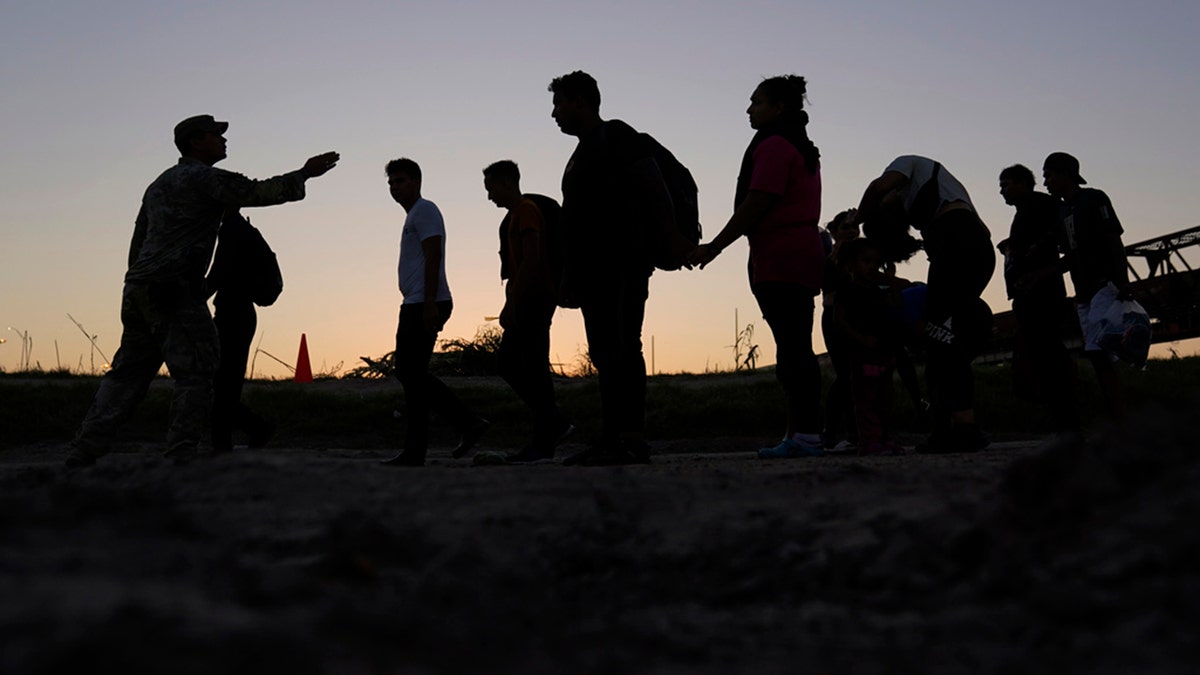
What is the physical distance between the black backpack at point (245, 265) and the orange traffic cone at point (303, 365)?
8.73 meters

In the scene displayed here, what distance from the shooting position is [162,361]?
637cm

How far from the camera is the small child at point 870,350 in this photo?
720 centimetres

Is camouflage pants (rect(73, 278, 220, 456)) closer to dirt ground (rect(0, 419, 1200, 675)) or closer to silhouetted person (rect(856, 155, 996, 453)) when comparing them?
dirt ground (rect(0, 419, 1200, 675))

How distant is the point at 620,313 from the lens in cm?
630

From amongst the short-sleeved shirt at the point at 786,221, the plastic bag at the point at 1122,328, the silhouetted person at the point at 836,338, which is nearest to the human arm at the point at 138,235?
the short-sleeved shirt at the point at 786,221

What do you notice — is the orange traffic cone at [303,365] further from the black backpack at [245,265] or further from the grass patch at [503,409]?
the black backpack at [245,265]

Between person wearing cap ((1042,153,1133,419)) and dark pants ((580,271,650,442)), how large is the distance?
275 centimetres

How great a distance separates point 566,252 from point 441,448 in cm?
522

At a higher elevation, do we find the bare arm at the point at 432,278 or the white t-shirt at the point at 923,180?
the white t-shirt at the point at 923,180

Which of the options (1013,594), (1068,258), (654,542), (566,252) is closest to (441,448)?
(566,252)

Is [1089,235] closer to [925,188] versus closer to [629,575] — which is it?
[925,188]

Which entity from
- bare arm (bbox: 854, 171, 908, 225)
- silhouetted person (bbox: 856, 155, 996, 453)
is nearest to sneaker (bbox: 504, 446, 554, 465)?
silhouetted person (bbox: 856, 155, 996, 453)

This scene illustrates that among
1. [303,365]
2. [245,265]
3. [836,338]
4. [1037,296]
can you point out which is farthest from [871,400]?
[303,365]

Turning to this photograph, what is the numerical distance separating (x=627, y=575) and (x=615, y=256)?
12.1 ft
